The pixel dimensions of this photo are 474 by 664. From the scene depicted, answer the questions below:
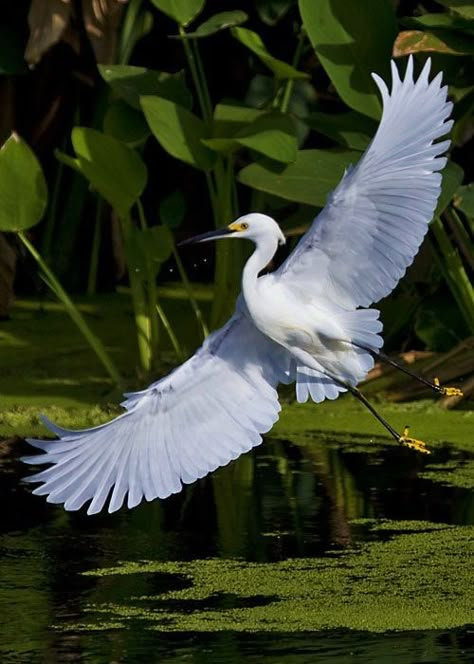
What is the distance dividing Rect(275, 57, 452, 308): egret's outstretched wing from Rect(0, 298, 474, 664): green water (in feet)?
2.50

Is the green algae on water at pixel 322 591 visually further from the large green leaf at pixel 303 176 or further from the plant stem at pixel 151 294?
the plant stem at pixel 151 294

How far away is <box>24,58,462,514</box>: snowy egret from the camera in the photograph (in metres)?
4.16

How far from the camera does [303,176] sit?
5.92m

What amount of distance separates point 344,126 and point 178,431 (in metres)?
2.22

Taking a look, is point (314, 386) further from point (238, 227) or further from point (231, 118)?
point (231, 118)

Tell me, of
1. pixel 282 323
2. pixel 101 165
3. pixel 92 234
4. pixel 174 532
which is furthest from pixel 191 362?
pixel 92 234

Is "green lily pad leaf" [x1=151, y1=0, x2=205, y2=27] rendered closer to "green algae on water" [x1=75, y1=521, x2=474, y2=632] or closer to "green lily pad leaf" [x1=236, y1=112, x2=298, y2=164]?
"green lily pad leaf" [x1=236, y1=112, x2=298, y2=164]

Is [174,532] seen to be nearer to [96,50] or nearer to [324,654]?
[324,654]

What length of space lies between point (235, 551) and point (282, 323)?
2.02ft

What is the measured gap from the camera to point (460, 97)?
20.1 feet

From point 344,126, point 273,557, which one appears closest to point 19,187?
point 344,126

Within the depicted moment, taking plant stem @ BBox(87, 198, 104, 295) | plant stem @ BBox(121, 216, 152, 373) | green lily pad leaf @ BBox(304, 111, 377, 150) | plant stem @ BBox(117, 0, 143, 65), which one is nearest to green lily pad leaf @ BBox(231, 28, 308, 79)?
green lily pad leaf @ BBox(304, 111, 377, 150)

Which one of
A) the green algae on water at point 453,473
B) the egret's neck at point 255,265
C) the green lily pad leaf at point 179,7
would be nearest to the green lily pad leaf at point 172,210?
the green lily pad leaf at point 179,7

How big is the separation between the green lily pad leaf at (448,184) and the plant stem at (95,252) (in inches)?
88.5
